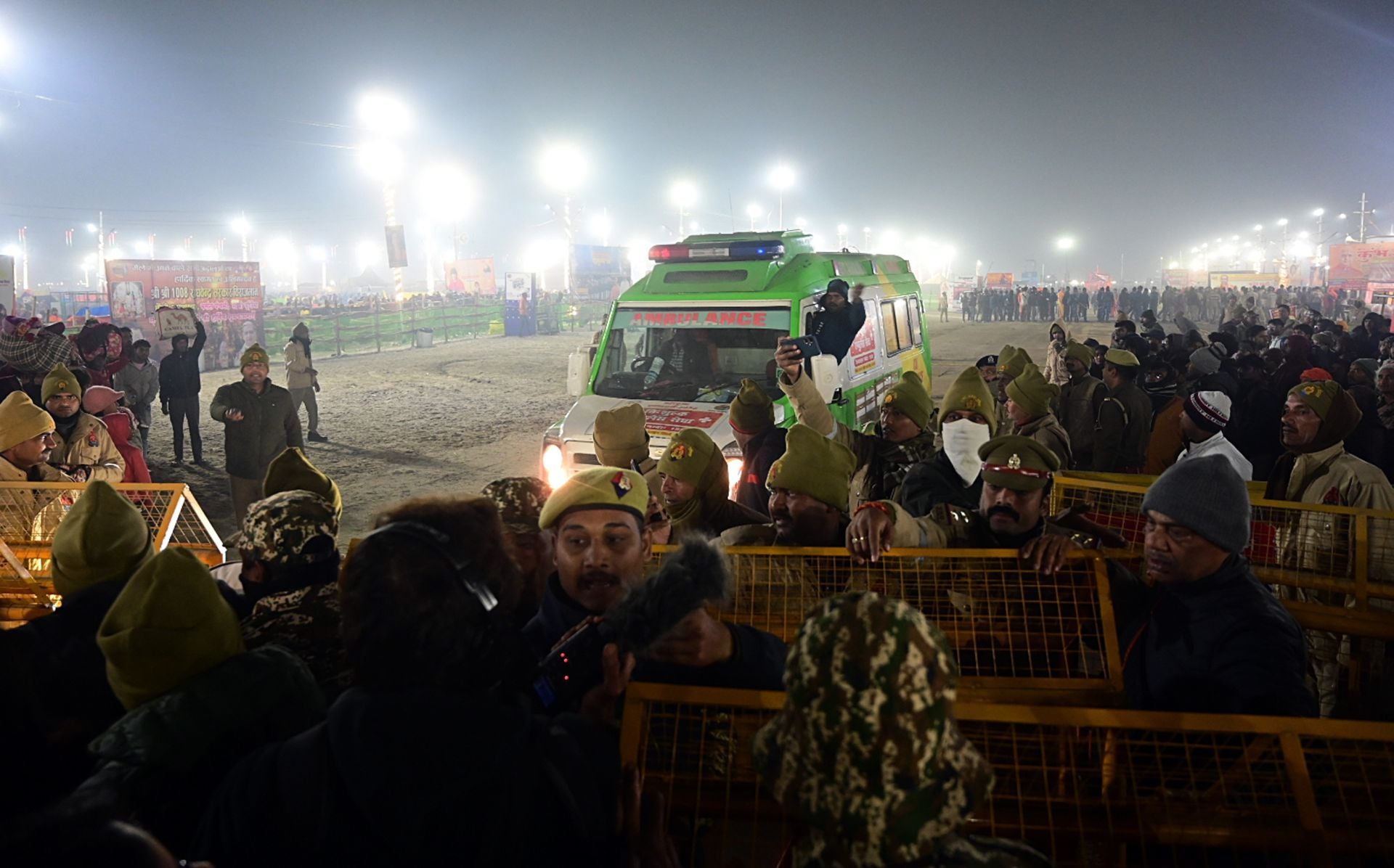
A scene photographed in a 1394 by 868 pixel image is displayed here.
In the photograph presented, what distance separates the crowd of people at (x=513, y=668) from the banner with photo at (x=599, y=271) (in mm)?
48678

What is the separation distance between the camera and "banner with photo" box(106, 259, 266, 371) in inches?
908

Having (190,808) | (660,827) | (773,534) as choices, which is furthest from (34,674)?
(773,534)

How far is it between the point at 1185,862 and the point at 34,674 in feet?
9.45

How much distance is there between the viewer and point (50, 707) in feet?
6.70

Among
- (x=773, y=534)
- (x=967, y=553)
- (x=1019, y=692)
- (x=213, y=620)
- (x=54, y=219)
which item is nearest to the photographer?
(x=213, y=620)

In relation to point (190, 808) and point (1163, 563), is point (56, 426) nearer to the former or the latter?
point (190, 808)

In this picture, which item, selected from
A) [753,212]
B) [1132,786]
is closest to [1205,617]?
[1132,786]

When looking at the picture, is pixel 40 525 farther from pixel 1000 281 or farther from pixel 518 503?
pixel 1000 281

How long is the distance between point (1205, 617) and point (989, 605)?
25.8 inches

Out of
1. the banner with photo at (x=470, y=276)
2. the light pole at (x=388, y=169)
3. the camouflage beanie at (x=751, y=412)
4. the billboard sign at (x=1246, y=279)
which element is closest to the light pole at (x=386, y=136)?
the light pole at (x=388, y=169)

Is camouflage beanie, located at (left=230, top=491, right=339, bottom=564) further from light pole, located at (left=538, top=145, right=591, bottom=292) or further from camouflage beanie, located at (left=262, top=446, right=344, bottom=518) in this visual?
light pole, located at (left=538, top=145, right=591, bottom=292)

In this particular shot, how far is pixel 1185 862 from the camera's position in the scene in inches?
80.6

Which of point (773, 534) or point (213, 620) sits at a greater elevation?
point (213, 620)

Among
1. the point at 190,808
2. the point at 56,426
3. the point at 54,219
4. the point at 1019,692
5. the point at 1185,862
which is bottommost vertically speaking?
the point at 1185,862
